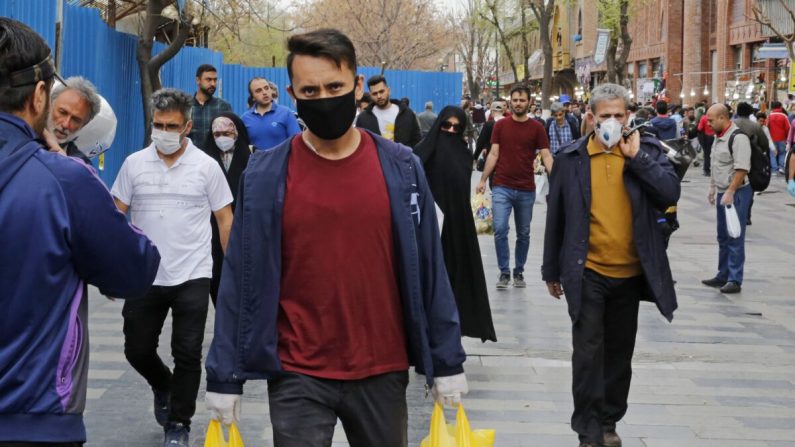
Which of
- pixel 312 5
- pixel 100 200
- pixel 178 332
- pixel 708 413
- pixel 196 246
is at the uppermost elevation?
pixel 312 5

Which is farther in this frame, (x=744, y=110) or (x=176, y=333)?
(x=744, y=110)

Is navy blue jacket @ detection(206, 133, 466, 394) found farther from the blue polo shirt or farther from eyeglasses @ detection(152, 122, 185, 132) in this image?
the blue polo shirt

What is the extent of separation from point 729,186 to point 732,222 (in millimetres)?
432

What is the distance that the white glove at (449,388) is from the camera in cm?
360

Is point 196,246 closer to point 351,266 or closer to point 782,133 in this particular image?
point 351,266

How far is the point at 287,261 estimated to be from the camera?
11.6ft

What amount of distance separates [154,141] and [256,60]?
62154 mm

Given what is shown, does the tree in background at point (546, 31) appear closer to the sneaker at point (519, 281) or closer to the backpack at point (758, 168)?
the backpack at point (758, 168)

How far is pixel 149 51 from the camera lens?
16047 mm

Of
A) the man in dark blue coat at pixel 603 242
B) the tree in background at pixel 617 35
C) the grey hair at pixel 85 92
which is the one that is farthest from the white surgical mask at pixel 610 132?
the tree in background at pixel 617 35

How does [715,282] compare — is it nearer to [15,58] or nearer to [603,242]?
[603,242]

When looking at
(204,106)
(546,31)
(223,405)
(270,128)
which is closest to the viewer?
(223,405)

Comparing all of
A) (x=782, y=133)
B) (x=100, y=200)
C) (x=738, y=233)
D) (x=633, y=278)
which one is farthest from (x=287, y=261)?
(x=782, y=133)

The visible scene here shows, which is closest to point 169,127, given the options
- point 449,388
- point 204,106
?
point 449,388
